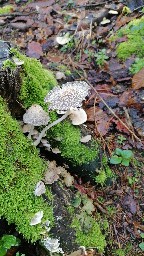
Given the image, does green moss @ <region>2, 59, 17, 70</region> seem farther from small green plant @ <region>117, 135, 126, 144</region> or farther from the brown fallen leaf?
the brown fallen leaf

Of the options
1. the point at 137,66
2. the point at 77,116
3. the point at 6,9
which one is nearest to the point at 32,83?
the point at 77,116

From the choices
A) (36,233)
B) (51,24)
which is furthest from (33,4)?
(36,233)

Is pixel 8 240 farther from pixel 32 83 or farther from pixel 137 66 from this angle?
pixel 137 66

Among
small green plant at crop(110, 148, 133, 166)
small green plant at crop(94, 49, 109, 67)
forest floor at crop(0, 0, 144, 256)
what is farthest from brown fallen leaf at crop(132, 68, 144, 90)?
small green plant at crop(110, 148, 133, 166)

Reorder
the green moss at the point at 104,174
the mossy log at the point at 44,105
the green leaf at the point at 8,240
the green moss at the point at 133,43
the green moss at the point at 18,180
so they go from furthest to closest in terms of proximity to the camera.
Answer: the green moss at the point at 133,43, the green moss at the point at 104,174, the mossy log at the point at 44,105, the green moss at the point at 18,180, the green leaf at the point at 8,240

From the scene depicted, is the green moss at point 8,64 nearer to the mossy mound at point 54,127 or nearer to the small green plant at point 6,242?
the mossy mound at point 54,127

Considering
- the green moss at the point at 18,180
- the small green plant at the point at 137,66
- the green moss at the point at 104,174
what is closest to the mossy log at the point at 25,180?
the green moss at the point at 18,180
